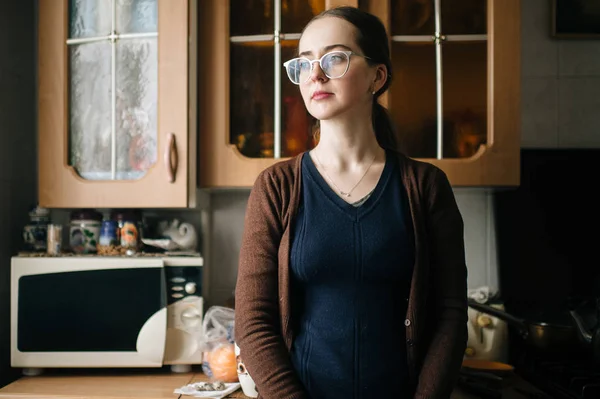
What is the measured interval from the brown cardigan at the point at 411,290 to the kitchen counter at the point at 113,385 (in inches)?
15.5

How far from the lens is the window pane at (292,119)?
1.51 metres

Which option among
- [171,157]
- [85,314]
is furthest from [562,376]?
[85,314]

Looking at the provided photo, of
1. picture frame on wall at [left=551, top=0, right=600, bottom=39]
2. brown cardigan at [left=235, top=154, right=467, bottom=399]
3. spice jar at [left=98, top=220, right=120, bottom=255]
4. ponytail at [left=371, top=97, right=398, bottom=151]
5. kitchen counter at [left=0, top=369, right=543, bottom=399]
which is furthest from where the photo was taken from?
picture frame on wall at [left=551, top=0, right=600, bottom=39]

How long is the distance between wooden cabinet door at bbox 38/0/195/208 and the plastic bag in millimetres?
332

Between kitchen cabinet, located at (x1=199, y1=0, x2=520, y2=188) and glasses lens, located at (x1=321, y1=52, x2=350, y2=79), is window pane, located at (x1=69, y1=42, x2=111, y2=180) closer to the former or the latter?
kitchen cabinet, located at (x1=199, y1=0, x2=520, y2=188)

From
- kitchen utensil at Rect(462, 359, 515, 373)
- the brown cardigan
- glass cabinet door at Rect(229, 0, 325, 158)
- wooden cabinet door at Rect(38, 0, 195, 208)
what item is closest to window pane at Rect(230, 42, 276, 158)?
glass cabinet door at Rect(229, 0, 325, 158)

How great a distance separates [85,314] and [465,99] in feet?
3.88

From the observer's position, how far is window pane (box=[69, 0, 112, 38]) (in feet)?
4.99

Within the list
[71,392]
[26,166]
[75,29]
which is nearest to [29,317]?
[71,392]

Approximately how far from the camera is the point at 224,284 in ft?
5.85

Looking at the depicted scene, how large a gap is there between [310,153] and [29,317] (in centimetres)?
94

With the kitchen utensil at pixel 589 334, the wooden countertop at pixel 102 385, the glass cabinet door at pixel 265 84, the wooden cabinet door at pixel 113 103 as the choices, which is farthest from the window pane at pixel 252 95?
the kitchen utensil at pixel 589 334

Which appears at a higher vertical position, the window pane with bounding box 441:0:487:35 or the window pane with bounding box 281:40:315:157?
the window pane with bounding box 441:0:487:35

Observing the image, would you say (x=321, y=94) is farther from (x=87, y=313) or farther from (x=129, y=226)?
(x=87, y=313)
